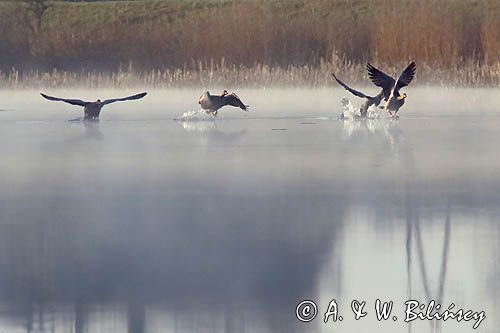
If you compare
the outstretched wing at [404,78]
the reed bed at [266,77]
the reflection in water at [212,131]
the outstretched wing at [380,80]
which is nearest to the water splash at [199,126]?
the reflection in water at [212,131]

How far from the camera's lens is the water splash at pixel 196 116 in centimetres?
1122

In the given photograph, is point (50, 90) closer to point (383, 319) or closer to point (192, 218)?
point (192, 218)

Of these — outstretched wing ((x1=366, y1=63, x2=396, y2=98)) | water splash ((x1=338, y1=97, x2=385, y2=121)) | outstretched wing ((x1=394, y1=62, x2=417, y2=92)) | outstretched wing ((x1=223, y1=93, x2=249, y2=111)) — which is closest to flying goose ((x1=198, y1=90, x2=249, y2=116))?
outstretched wing ((x1=223, y1=93, x2=249, y2=111))

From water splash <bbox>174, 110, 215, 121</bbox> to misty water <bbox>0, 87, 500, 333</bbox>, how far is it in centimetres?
106

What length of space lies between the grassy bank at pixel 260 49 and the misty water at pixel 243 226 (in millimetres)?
4579

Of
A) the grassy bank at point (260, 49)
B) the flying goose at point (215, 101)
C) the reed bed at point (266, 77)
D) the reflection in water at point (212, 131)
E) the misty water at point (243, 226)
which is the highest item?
the grassy bank at point (260, 49)

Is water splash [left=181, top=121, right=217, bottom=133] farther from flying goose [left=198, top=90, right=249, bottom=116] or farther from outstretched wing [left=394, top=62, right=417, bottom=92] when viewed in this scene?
outstretched wing [left=394, top=62, right=417, bottom=92]

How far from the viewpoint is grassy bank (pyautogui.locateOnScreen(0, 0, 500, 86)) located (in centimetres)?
1468

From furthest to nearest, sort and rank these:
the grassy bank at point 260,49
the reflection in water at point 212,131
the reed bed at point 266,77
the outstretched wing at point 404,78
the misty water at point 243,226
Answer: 1. the grassy bank at point 260,49
2. the reed bed at point 266,77
3. the outstretched wing at point 404,78
4. the reflection in water at point 212,131
5. the misty water at point 243,226

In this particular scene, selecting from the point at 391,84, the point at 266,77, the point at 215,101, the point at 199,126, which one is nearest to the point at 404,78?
the point at 391,84

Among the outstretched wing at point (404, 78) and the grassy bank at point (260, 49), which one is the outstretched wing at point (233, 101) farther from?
the grassy bank at point (260, 49)

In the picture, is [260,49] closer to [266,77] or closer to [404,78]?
[266,77]

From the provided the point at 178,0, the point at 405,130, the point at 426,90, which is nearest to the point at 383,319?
the point at 405,130

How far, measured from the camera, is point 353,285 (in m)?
4.45
